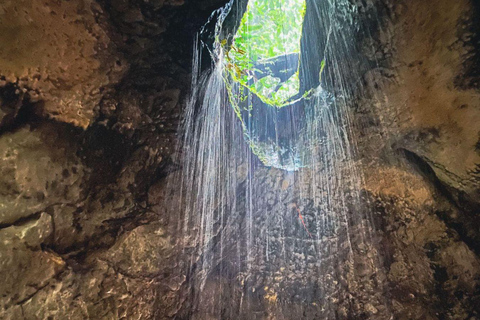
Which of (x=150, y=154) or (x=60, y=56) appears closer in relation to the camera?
(x=60, y=56)

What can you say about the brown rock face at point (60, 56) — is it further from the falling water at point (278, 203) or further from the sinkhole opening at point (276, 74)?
the sinkhole opening at point (276, 74)

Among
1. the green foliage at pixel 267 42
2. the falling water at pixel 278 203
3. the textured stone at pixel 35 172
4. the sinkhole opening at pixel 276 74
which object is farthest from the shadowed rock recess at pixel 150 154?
the green foliage at pixel 267 42

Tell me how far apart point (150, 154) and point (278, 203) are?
131 inches

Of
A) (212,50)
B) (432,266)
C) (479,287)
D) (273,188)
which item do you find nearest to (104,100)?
(212,50)

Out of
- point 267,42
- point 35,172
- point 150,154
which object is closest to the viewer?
point 35,172

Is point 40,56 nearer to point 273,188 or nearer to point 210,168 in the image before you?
point 210,168

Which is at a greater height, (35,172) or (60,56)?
(60,56)

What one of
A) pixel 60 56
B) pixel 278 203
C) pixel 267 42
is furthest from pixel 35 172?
pixel 267 42

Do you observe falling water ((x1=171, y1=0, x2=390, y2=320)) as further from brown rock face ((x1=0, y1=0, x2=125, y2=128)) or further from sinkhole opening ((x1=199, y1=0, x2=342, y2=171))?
brown rock face ((x1=0, y1=0, x2=125, y2=128))

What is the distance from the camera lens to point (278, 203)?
20.4 feet

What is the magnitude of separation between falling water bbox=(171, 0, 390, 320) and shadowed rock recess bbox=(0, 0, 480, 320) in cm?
20

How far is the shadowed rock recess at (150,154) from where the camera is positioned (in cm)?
290

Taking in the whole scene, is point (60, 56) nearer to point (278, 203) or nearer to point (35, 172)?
point (35, 172)

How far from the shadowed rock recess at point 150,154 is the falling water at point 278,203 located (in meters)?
0.20
